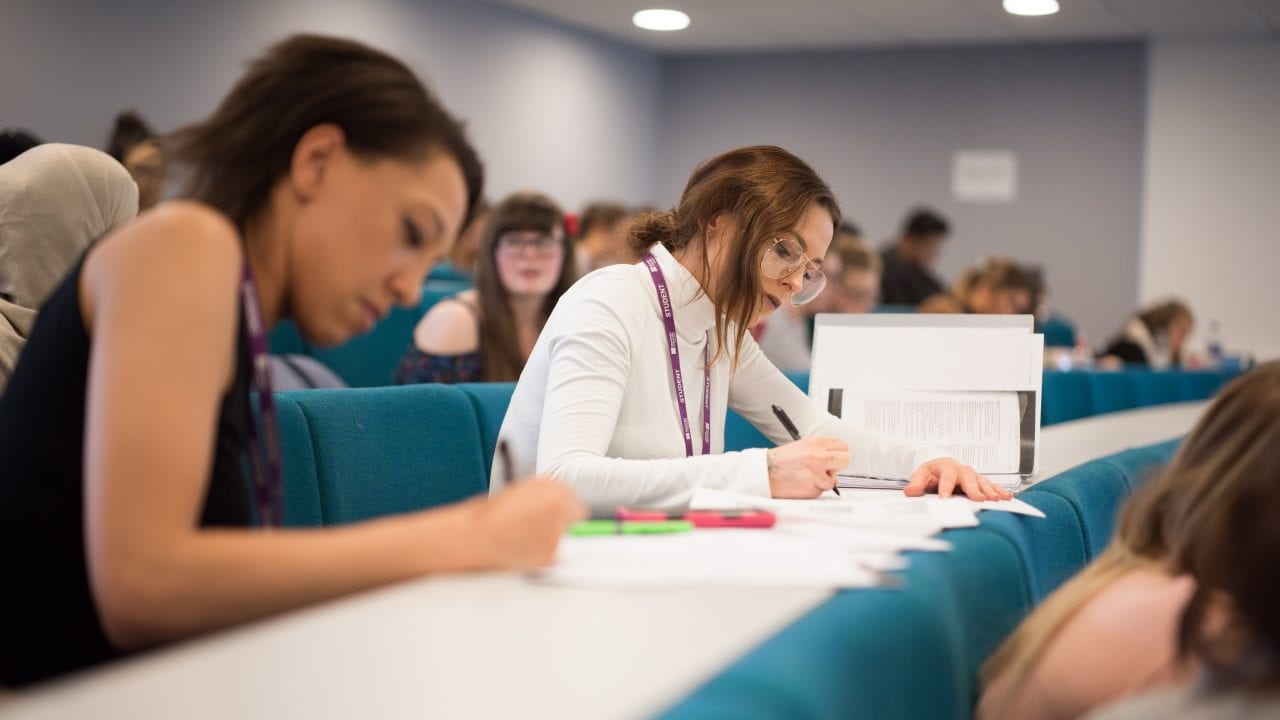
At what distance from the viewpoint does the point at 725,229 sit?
81.0 inches

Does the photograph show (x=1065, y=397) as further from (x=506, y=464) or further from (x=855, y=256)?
(x=506, y=464)

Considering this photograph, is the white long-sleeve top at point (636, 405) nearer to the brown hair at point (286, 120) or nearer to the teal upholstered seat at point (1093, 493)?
the teal upholstered seat at point (1093, 493)

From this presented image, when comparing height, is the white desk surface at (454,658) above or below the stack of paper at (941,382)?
below

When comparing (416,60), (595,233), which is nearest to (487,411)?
(416,60)

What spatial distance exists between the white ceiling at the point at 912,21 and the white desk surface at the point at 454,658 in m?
8.08

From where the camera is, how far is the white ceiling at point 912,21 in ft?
28.4

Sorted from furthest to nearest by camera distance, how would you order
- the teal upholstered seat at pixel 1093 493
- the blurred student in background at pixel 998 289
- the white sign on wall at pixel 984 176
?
the white sign on wall at pixel 984 176 → the blurred student in background at pixel 998 289 → the teal upholstered seat at pixel 1093 493

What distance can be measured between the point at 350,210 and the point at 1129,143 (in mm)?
9892

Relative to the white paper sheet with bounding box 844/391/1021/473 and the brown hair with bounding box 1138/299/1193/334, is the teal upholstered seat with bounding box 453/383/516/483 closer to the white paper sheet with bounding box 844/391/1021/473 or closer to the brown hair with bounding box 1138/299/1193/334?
the white paper sheet with bounding box 844/391/1021/473

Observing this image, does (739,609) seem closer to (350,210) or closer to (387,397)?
(350,210)

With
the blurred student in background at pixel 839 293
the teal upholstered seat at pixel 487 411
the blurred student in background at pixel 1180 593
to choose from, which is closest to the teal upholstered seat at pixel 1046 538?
the blurred student in background at pixel 1180 593

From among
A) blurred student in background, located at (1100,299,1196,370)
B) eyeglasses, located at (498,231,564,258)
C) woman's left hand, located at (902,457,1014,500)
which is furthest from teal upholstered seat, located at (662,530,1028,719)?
blurred student in background, located at (1100,299,1196,370)

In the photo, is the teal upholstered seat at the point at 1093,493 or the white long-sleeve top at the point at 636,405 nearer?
the white long-sleeve top at the point at 636,405

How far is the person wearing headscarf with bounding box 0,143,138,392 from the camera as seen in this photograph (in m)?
2.16
